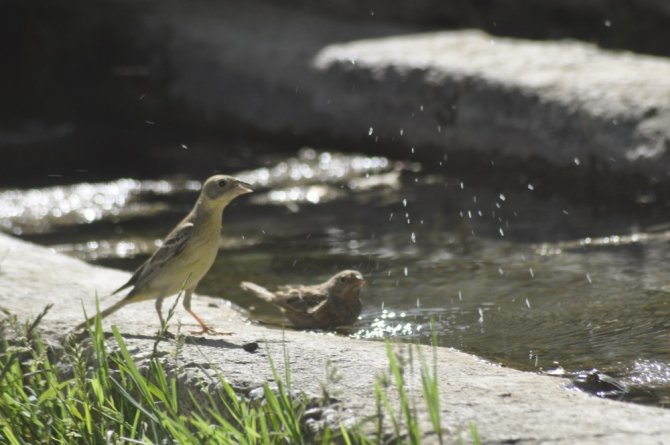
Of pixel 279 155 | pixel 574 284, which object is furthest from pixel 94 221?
pixel 574 284

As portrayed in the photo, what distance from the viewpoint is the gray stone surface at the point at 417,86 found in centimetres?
753

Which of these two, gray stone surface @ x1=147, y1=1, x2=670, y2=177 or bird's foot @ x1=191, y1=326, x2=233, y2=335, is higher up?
gray stone surface @ x1=147, y1=1, x2=670, y2=177

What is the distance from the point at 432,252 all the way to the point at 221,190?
1.84 m

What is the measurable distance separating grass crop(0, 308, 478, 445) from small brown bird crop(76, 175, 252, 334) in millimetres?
800

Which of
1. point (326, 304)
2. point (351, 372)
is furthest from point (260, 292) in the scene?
point (351, 372)

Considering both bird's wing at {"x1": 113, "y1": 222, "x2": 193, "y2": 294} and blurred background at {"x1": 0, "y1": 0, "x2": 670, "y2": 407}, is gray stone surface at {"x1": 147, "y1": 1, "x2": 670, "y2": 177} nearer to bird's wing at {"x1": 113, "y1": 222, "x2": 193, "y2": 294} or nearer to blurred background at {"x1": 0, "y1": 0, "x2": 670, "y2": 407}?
blurred background at {"x1": 0, "y1": 0, "x2": 670, "y2": 407}

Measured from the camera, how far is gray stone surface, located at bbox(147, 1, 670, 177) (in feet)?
24.7

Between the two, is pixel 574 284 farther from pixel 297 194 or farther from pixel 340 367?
pixel 297 194

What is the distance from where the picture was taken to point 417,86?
901 cm

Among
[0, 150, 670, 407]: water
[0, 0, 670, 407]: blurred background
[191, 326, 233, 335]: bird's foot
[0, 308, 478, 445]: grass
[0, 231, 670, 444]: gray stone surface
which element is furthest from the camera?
[0, 0, 670, 407]: blurred background

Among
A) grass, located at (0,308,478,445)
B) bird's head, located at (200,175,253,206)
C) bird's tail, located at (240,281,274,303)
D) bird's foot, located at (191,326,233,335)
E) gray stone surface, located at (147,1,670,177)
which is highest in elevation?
gray stone surface, located at (147,1,670,177)

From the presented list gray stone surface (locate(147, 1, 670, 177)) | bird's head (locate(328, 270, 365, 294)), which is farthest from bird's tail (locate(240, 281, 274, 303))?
gray stone surface (locate(147, 1, 670, 177))

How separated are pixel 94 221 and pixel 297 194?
1413 mm

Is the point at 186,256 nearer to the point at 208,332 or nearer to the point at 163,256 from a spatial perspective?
the point at 163,256
